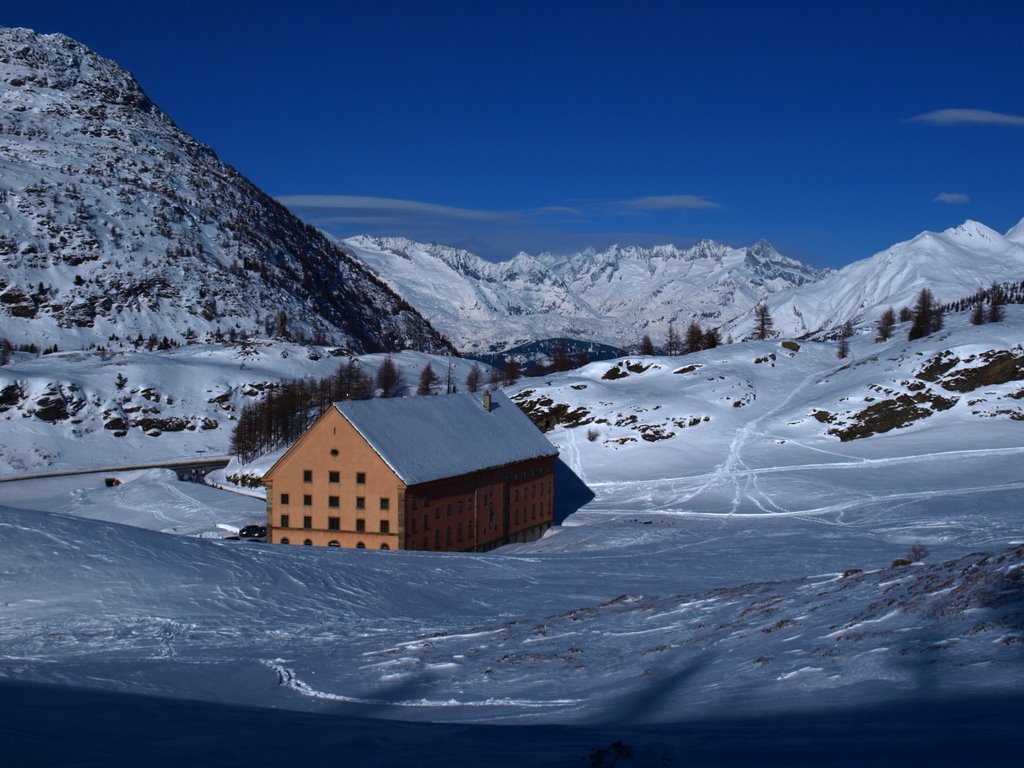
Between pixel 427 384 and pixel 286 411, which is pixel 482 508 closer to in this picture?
pixel 286 411

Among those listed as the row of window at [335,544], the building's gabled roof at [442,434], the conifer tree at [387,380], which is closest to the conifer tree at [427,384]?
the conifer tree at [387,380]

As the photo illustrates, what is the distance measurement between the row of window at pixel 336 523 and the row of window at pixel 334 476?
2049mm

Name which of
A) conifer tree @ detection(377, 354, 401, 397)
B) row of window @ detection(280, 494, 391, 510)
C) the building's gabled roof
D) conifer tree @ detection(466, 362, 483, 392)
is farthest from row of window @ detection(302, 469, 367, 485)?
conifer tree @ detection(466, 362, 483, 392)

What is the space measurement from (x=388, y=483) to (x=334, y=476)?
3.58m

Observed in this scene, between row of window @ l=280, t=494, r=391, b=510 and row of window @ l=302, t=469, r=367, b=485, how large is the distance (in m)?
0.88

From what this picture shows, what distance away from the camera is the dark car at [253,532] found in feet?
200

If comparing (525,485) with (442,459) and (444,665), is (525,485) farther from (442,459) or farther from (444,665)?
(444,665)

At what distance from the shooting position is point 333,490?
55.3 meters

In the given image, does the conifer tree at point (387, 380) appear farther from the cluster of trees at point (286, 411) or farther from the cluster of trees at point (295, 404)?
the cluster of trees at point (286, 411)

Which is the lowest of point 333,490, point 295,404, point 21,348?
point 333,490

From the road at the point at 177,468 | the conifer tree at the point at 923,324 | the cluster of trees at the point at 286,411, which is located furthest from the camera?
the conifer tree at the point at 923,324

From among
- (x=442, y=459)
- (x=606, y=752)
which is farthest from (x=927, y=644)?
(x=442, y=459)

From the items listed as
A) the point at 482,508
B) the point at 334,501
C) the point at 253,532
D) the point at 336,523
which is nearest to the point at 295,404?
the point at 253,532

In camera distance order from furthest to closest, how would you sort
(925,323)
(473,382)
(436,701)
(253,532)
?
(473,382), (925,323), (253,532), (436,701)
